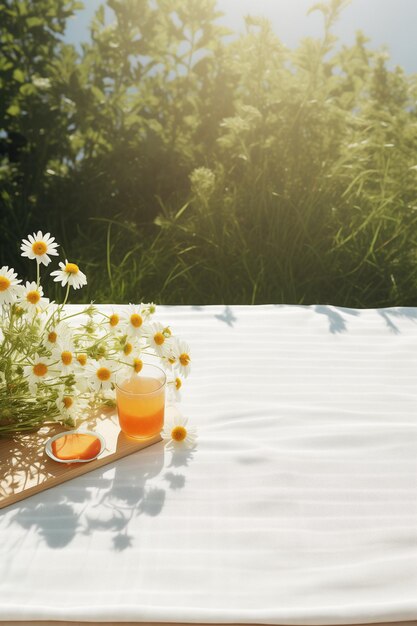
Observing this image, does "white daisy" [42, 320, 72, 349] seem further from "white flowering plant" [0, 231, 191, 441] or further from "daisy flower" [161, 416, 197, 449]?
"daisy flower" [161, 416, 197, 449]

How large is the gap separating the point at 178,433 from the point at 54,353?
10.5 inches

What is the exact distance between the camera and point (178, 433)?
1173mm

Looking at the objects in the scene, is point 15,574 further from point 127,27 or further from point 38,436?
point 127,27

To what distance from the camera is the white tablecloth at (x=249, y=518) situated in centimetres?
88

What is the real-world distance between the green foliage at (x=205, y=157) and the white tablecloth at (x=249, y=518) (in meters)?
1.29

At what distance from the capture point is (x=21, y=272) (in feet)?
9.26

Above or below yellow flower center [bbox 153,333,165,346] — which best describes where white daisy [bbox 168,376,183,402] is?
below

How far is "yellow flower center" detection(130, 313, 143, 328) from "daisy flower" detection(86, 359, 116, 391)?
78 mm

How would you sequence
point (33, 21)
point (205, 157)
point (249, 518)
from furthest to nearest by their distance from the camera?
point (33, 21)
point (205, 157)
point (249, 518)

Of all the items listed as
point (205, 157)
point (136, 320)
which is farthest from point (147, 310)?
point (205, 157)

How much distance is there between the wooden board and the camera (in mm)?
1059

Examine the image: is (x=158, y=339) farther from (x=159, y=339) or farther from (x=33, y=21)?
(x=33, y=21)

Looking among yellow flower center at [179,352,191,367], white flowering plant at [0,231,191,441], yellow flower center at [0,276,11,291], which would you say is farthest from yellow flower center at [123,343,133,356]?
yellow flower center at [0,276,11,291]

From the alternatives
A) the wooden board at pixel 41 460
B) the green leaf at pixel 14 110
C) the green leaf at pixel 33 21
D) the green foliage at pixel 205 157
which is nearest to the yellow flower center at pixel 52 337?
the wooden board at pixel 41 460
